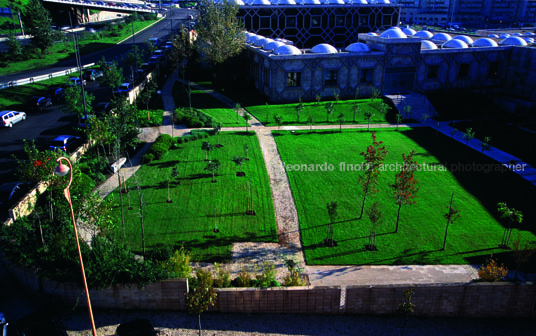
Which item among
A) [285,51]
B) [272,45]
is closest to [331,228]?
[285,51]

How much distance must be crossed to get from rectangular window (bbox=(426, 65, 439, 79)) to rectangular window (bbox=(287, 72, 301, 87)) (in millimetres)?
17593

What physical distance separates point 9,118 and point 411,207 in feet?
127

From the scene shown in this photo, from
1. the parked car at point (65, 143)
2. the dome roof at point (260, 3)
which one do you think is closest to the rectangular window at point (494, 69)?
the dome roof at point (260, 3)

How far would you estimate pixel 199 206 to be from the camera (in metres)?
26.7

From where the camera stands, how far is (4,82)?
56.7 metres

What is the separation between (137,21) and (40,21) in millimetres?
58191

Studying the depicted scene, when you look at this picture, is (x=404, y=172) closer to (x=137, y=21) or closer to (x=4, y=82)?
(x=4, y=82)

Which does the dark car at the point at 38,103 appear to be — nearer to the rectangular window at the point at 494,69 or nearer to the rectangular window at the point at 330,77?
the rectangular window at the point at 330,77

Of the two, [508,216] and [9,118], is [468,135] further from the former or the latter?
[9,118]

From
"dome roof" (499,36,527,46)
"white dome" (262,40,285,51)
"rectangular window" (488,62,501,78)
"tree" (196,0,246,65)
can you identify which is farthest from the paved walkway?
"dome roof" (499,36,527,46)

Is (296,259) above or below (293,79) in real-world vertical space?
below

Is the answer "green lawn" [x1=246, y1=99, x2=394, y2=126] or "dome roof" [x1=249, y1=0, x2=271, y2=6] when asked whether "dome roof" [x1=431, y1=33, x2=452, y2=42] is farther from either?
"dome roof" [x1=249, y1=0, x2=271, y2=6]

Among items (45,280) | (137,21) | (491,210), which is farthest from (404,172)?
(137,21)

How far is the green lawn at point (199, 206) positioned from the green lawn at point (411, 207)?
8.72 feet
